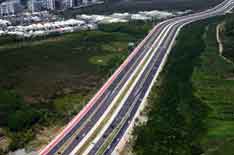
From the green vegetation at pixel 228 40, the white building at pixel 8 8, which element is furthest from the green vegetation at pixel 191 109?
the white building at pixel 8 8

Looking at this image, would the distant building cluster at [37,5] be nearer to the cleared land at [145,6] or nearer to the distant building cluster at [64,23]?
the cleared land at [145,6]

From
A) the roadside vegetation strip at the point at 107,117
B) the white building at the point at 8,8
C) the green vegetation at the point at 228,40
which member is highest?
the white building at the point at 8,8

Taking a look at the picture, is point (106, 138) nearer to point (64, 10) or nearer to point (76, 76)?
point (76, 76)

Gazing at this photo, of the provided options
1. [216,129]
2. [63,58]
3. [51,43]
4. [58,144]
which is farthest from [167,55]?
[58,144]

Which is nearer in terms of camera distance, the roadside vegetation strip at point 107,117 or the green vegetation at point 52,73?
the roadside vegetation strip at point 107,117

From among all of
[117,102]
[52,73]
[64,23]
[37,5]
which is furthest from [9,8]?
[117,102]

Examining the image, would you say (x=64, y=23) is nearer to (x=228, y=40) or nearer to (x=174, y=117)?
(x=228, y=40)

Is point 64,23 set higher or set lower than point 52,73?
higher
